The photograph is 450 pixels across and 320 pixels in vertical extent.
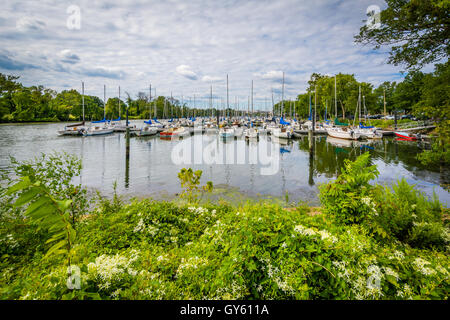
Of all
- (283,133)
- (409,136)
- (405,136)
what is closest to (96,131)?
(283,133)

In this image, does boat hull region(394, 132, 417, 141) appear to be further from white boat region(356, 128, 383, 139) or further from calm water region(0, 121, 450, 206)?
calm water region(0, 121, 450, 206)

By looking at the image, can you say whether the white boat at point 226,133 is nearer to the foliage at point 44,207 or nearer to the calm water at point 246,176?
the calm water at point 246,176

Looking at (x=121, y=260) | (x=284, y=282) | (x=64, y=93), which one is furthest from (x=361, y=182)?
(x=64, y=93)

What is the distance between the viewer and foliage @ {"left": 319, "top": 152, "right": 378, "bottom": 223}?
475cm

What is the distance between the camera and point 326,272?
264 centimetres

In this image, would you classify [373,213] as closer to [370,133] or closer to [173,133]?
[370,133]

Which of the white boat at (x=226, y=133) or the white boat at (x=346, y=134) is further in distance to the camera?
the white boat at (x=226, y=133)

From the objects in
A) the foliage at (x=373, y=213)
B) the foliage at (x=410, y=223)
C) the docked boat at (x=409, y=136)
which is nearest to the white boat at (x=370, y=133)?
the docked boat at (x=409, y=136)

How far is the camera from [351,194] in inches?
189

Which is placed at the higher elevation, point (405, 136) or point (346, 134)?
point (346, 134)

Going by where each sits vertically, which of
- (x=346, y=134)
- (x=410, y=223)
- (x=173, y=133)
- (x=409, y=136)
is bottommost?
(x=410, y=223)

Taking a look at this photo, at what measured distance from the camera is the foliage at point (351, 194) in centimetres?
475

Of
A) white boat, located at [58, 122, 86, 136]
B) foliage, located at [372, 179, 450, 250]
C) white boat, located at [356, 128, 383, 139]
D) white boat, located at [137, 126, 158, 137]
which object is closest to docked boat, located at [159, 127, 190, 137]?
white boat, located at [137, 126, 158, 137]
